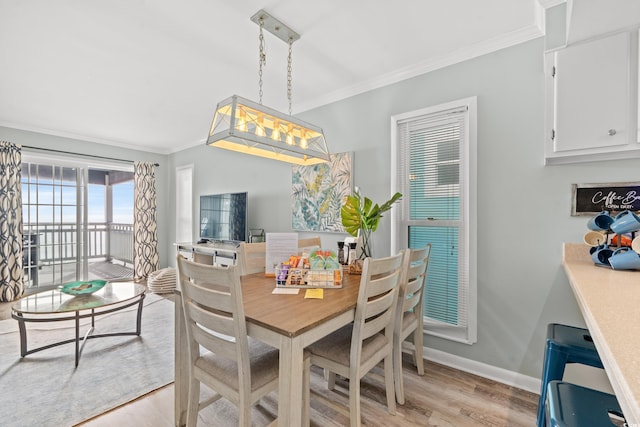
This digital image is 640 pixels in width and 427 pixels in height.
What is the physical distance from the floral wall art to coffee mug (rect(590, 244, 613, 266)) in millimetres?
1864

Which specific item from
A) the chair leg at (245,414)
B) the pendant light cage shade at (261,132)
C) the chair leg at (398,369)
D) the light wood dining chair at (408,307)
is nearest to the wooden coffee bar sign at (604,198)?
the light wood dining chair at (408,307)

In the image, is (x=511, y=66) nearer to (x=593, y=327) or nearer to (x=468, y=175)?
(x=468, y=175)

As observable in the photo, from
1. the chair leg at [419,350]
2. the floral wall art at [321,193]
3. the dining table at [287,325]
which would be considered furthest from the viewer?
the floral wall art at [321,193]

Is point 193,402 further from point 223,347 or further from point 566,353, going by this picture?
point 566,353

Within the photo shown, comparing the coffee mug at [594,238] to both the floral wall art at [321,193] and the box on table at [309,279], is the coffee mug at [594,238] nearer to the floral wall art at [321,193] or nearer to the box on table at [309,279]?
the box on table at [309,279]

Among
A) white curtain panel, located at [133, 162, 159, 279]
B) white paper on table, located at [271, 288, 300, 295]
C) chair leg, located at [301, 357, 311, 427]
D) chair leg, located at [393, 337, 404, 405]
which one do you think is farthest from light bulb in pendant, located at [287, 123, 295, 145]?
white curtain panel, located at [133, 162, 159, 279]

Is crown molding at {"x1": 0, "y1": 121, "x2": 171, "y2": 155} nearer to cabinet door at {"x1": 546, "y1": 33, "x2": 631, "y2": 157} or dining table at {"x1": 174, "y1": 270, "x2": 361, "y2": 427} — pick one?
dining table at {"x1": 174, "y1": 270, "x2": 361, "y2": 427}

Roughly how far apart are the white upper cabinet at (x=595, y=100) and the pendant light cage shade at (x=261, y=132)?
Answer: 1.55 m

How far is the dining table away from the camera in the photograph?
3.54ft

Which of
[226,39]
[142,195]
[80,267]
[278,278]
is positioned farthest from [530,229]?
[80,267]

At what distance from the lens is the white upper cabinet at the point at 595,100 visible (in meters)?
1.49

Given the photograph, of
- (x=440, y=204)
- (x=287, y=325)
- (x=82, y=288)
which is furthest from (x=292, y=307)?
(x=82, y=288)

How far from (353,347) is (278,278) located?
1.90 ft

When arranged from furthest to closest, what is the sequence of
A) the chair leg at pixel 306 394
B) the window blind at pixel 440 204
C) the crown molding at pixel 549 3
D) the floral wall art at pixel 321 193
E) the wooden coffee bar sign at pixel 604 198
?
the floral wall art at pixel 321 193 < the window blind at pixel 440 204 < the crown molding at pixel 549 3 < the wooden coffee bar sign at pixel 604 198 < the chair leg at pixel 306 394
